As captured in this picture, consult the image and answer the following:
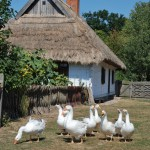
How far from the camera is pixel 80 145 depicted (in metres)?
10.1

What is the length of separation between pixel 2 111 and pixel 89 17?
7149 cm

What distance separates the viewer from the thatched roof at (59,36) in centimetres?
2320

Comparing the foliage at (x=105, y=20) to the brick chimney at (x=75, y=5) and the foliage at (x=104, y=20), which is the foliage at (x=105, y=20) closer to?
the foliage at (x=104, y=20)

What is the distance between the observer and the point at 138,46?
3934 cm

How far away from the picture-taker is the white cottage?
23.4 meters

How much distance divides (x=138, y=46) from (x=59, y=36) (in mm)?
15831

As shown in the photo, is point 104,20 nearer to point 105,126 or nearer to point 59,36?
point 59,36

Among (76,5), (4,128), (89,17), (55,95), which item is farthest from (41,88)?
(89,17)

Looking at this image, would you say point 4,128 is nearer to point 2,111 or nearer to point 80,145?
point 2,111

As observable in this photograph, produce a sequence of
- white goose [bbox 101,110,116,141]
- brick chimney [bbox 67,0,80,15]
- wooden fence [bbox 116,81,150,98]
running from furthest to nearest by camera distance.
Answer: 1. wooden fence [bbox 116,81,150,98]
2. brick chimney [bbox 67,0,80,15]
3. white goose [bbox 101,110,116,141]

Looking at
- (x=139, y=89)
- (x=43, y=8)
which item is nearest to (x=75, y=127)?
(x=43, y=8)

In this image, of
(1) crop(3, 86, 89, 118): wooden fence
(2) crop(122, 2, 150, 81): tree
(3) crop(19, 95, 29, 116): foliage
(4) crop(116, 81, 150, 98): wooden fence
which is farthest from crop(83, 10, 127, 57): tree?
(3) crop(19, 95, 29, 116): foliage

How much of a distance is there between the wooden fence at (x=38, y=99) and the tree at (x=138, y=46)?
1864cm

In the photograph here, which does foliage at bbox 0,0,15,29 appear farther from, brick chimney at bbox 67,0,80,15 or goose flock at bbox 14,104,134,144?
brick chimney at bbox 67,0,80,15
